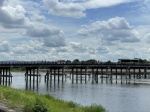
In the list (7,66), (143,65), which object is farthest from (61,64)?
(143,65)

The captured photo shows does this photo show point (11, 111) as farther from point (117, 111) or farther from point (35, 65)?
point (35, 65)

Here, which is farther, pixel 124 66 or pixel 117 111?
pixel 124 66

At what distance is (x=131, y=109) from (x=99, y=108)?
17035mm

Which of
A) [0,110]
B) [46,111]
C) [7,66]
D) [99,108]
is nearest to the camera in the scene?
[0,110]

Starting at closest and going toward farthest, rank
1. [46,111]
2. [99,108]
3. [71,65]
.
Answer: [46,111] → [99,108] → [71,65]

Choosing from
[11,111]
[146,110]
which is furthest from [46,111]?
[146,110]

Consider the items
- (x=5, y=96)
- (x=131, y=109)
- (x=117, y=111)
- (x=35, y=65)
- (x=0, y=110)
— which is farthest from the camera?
(x=35, y=65)

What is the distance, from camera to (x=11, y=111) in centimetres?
1323

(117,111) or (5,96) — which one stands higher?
(5,96)

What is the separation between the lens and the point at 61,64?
4734 inches

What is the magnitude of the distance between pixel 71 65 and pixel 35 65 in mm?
16306

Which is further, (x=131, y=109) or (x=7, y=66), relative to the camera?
(x=7, y=66)

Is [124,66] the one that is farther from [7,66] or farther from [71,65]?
[7,66]

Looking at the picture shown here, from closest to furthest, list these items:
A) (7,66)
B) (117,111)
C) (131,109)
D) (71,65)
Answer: (117,111) → (131,109) → (7,66) → (71,65)
